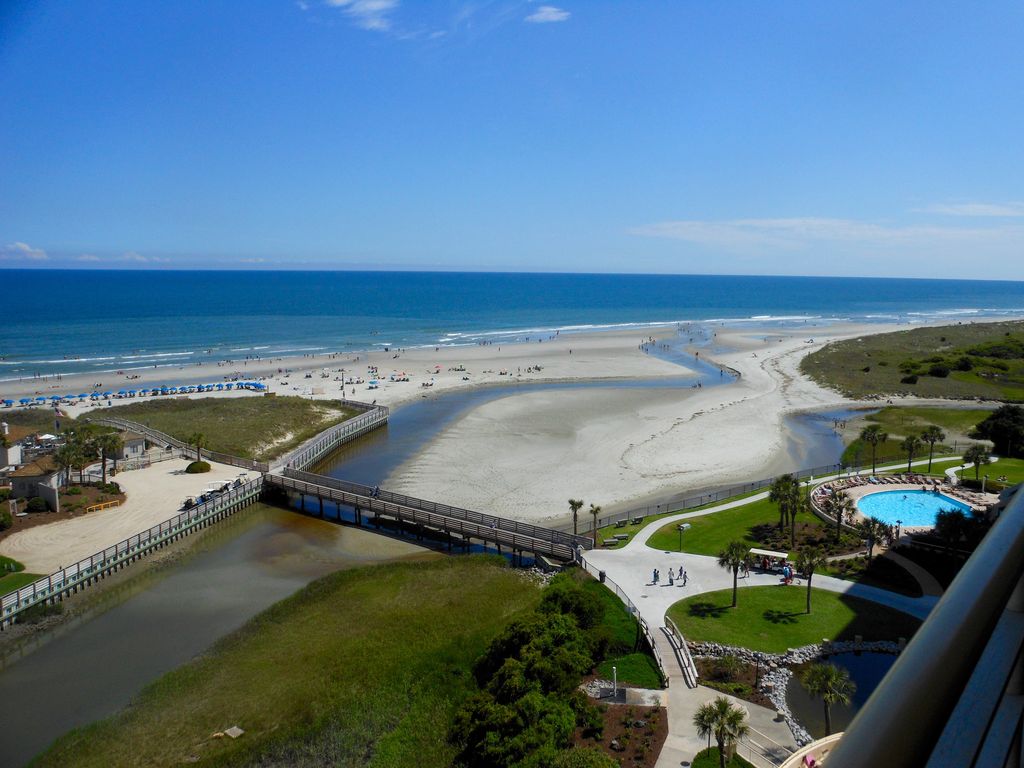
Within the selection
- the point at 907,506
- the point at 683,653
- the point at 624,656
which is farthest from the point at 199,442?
the point at 907,506

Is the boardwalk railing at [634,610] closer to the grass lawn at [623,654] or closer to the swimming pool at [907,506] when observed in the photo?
the grass lawn at [623,654]

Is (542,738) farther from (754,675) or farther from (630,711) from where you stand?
(754,675)

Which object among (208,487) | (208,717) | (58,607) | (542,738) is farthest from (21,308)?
(542,738)

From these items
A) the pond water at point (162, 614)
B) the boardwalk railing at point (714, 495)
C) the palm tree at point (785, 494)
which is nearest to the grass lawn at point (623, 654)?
the boardwalk railing at point (714, 495)

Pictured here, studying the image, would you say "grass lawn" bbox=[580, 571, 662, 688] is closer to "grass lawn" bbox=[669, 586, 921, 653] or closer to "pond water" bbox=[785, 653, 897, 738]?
"grass lawn" bbox=[669, 586, 921, 653]

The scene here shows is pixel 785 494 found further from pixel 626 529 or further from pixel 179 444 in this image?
pixel 179 444
